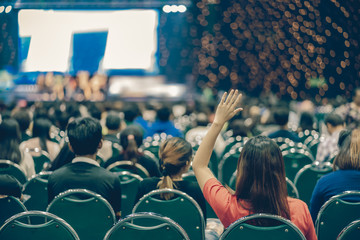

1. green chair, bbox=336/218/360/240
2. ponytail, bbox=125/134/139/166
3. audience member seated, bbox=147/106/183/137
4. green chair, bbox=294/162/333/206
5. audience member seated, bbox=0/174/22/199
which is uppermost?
green chair, bbox=336/218/360/240

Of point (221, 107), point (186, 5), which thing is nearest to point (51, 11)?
point (186, 5)

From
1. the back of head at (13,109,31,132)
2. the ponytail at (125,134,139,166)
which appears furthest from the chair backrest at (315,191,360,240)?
the back of head at (13,109,31,132)

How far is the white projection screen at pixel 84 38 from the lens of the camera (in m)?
10.8

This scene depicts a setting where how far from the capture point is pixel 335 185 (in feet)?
9.62

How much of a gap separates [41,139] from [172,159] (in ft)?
9.53

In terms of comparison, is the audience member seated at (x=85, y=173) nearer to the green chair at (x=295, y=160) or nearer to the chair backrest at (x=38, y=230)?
the chair backrest at (x=38, y=230)

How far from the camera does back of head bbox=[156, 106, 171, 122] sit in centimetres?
716

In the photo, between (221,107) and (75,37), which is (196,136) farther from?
(75,37)

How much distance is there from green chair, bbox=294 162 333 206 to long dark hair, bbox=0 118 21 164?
286 cm

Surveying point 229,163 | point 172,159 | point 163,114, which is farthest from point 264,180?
point 163,114

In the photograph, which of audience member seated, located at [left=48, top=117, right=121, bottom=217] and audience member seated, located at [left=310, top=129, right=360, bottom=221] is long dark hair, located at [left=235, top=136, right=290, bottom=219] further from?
audience member seated, located at [left=48, top=117, right=121, bottom=217]

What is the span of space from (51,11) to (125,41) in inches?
85.4

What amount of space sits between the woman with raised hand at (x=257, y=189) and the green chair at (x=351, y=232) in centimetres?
15

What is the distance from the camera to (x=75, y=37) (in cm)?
1159
